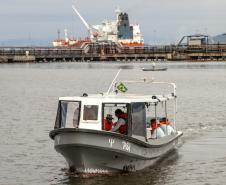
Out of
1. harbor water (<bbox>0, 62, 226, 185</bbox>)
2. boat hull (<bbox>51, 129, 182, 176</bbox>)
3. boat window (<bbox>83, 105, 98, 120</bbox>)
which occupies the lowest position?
harbor water (<bbox>0, 62, 226, 185</bbox>)

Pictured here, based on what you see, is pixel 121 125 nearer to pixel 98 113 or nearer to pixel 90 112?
pixel 98 113

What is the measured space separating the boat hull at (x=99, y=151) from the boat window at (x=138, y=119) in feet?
1.76

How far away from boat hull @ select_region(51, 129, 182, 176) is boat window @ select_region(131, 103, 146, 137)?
0.54 m

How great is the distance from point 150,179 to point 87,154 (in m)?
2.94

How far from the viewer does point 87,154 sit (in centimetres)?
2444

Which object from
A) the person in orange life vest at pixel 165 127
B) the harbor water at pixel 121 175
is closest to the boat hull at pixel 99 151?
the harbor water at pixel 121 175

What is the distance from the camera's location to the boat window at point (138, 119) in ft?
83.4

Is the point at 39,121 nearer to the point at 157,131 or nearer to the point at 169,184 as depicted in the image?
the point at 157,131

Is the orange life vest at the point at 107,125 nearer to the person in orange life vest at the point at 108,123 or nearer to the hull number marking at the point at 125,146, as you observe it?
the person in orange life vest at the point at 108,123

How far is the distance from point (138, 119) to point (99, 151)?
247 centimetres

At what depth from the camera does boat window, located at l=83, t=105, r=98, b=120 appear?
24797mm

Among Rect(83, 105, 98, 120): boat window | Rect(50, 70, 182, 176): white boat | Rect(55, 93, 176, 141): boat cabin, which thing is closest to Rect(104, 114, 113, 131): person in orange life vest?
Rect(55, 93, 176, 141): boat cabin

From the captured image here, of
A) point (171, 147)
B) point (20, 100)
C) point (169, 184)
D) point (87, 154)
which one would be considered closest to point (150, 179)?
point (169, 184)

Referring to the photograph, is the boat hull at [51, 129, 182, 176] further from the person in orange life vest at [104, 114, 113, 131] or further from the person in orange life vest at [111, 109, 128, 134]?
the person in orange life vest at [104, 114, 113, 131]
